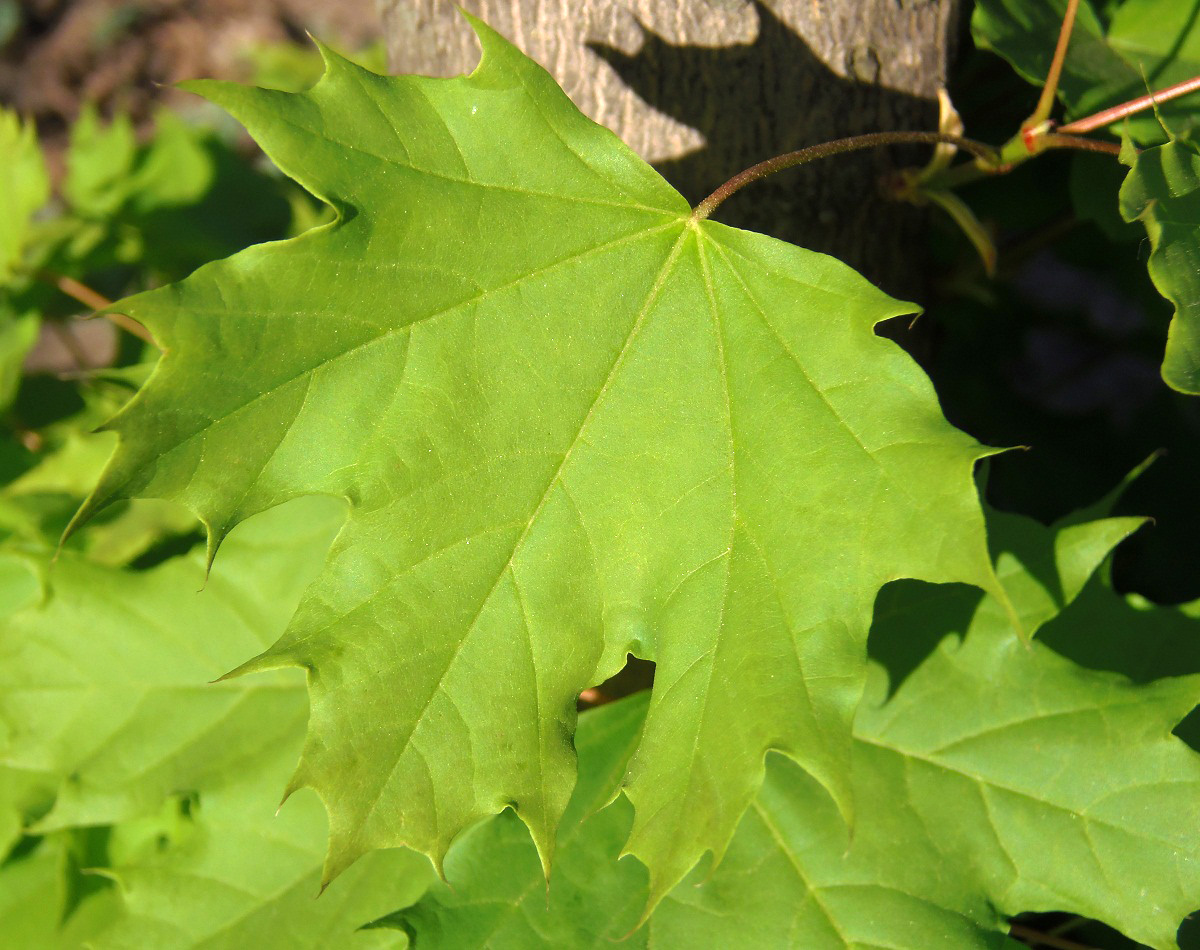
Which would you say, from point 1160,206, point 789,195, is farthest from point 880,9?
point 1160,206

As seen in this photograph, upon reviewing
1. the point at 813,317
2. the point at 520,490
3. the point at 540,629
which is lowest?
the point at 540,629

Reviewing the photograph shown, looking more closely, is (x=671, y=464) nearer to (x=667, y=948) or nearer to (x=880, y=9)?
Answer: (x=667, y=948)

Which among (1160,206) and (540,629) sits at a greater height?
(1160,206)

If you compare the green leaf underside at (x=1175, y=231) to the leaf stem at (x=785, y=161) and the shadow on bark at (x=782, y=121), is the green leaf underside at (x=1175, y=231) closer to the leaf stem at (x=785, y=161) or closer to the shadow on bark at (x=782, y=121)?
the leaf stem at (x=785, y=161)

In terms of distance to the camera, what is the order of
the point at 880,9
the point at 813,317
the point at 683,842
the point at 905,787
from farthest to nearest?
→ the point at 880,9 → the point at 905,787 → the point at 813,317 → the point at 683,842

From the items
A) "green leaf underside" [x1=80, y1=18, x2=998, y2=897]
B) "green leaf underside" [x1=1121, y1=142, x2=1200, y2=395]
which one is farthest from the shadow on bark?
"green leaf underside" [x1=1121, y1=142, x2=1200, y2=395]

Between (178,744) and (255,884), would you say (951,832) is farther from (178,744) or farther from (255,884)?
(178,744)

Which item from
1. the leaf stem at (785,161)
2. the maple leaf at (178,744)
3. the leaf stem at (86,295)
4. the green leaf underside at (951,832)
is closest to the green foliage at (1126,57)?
the leaf stem at (785,161)

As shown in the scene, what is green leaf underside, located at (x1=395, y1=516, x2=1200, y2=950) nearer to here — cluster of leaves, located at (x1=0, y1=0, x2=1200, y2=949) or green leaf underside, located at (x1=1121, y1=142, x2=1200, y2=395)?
cluster of leaves, located at (x1=0, y1=0, x2=1200, y2=949)
